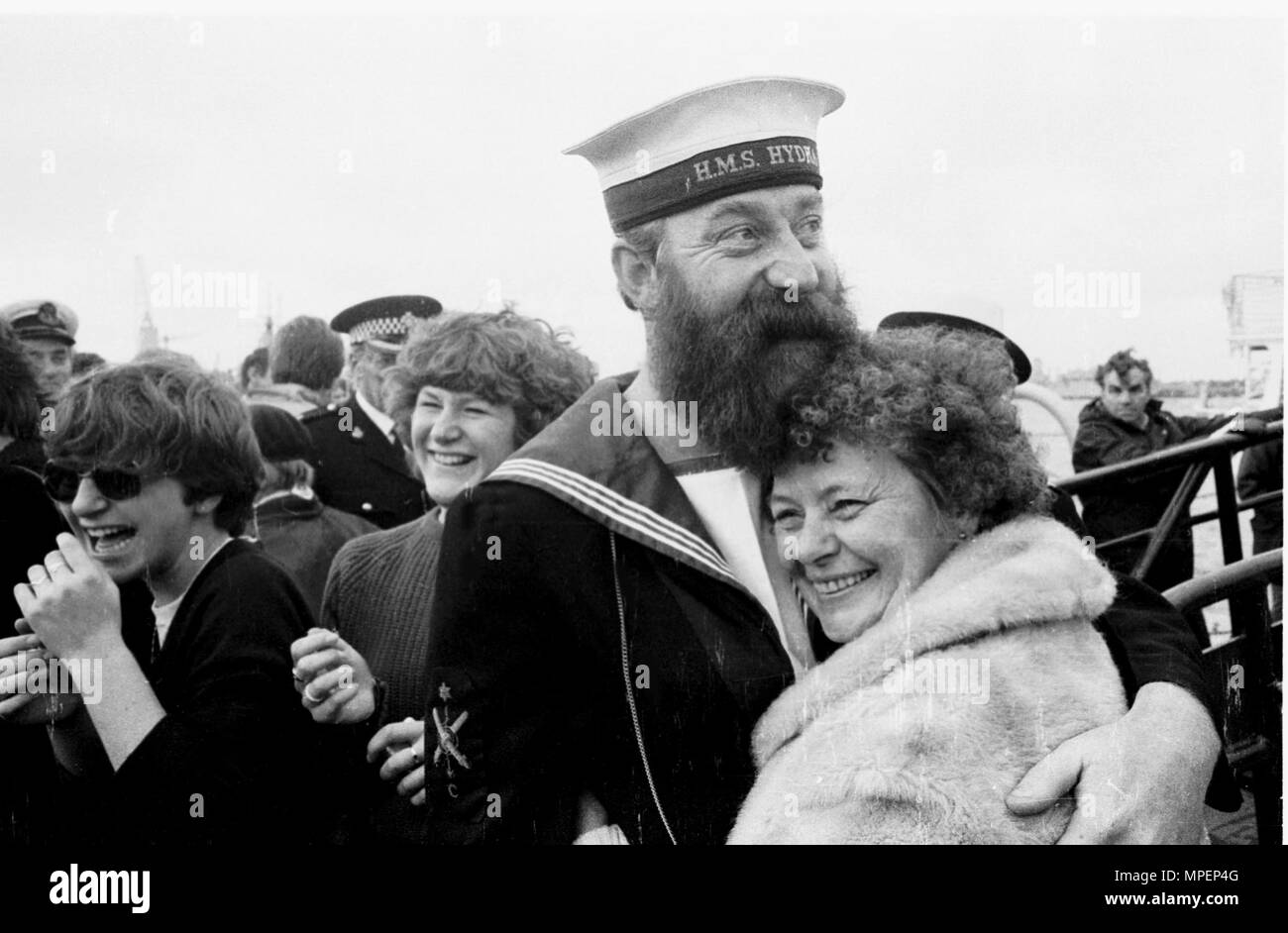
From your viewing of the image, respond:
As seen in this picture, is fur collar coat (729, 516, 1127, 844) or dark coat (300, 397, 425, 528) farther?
dark coat (300, 397, 425, 528)

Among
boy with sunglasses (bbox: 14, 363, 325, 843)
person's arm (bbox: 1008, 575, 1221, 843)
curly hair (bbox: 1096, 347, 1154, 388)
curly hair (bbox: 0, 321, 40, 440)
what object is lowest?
person's arm (bbox: 1008, 575, 1221, 843)

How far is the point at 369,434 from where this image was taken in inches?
117

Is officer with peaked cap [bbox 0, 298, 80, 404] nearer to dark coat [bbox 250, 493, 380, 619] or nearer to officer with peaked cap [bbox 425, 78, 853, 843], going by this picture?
dark coat [bbox 250, 493, 380, 619]

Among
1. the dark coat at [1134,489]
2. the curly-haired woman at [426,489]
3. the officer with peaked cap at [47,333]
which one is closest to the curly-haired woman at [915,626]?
the dark coat at [1134,489]

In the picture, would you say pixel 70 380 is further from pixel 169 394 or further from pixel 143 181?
pixel 143 181

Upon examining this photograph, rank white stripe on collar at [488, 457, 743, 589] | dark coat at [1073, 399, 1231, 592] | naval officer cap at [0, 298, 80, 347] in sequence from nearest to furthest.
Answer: white stripe on collar at [488, 457, 743, 589] < naval officer cap at [0, 298, 80, 347] < dark coat at [1073, 399, 1231, 592]

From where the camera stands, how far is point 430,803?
2840mm

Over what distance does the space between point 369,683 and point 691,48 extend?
4.64ft

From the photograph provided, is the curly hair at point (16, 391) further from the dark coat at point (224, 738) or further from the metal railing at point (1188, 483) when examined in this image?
the metal railing at point (1188, 483)

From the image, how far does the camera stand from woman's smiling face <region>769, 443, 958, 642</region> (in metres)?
2.77

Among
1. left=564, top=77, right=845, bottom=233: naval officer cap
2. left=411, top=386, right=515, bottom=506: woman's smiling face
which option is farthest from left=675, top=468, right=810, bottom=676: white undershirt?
left=564, top=77, right=845, bottom=233: naval officer cap

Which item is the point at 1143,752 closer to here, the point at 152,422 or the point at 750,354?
the point at 750,354
